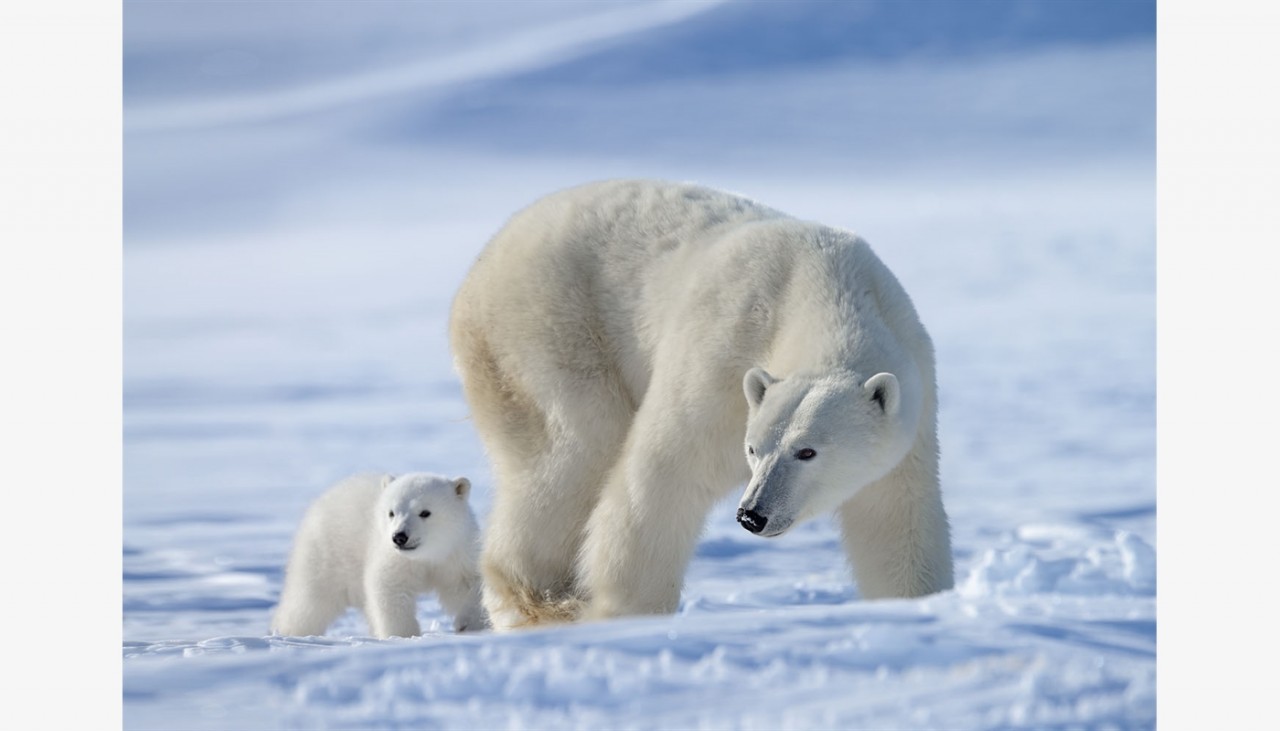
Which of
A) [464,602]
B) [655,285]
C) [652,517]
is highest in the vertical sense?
[655,285]

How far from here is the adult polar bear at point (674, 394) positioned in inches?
157

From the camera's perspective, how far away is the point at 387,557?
5.55m

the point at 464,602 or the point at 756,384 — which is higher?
the point at 756,384

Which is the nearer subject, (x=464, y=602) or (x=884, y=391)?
(x=884, y=391)

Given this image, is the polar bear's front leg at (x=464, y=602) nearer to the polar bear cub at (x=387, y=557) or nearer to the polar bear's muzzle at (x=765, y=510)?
the polar bear cub at (x=387, y=557)

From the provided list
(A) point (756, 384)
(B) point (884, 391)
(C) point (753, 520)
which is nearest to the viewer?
(C) point (753, 520)

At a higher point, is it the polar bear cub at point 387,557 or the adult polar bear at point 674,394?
the adult polar bear at point 674,394

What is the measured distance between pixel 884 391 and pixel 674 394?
0.70 metres

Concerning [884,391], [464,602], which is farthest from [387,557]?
[884,391]

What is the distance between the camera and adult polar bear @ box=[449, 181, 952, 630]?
398 centimetres

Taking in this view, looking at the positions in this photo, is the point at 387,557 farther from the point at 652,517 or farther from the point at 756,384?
the point at 756,384

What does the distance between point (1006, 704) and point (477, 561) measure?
2231mm

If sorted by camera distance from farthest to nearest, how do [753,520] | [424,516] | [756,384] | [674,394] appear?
[424,516] < [674,394] < [756,384] < [753,520]

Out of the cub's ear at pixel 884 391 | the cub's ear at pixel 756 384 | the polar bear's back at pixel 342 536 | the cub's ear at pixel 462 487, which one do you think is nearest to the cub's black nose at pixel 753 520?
the cub's ear at pixel 756 384
